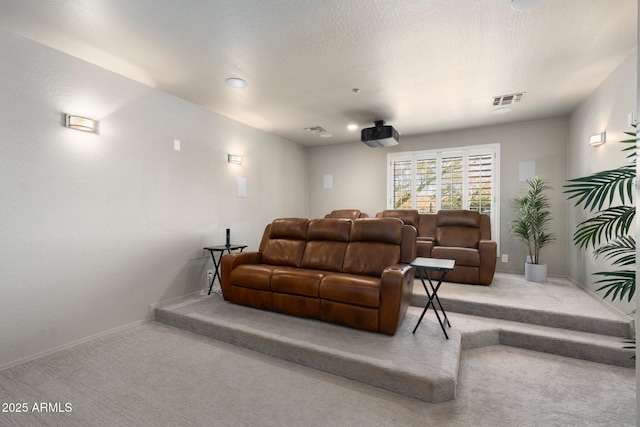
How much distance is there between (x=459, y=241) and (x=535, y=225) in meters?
1.07

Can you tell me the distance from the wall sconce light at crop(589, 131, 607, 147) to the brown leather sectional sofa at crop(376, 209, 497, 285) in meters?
1.54

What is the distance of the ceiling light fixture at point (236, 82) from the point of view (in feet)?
10.4

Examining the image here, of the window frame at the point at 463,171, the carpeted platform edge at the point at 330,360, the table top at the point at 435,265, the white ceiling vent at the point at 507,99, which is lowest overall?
the carpeted platform edge at the point at 330,360

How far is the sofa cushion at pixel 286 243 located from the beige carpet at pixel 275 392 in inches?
50.2

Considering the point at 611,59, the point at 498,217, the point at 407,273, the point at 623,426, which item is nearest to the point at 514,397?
the point at 623,426

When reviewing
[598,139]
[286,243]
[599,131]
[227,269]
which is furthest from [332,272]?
[599,131]

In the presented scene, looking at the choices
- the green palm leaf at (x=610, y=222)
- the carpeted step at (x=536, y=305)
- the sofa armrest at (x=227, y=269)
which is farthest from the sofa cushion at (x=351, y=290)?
the green palm leaf at (x=610, y=222)

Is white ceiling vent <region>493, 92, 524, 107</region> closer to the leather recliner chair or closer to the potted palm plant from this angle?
the potted palm plant

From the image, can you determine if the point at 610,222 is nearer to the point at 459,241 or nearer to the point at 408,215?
the point at 459,241

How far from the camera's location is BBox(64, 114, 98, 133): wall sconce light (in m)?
2.62

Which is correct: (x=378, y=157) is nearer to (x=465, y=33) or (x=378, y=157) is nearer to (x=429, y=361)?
(x=465, y=33)

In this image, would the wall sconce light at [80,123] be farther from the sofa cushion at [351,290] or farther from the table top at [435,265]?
the table top at [435,265]

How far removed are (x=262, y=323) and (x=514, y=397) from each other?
6.95 ft

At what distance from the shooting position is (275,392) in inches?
79.2
